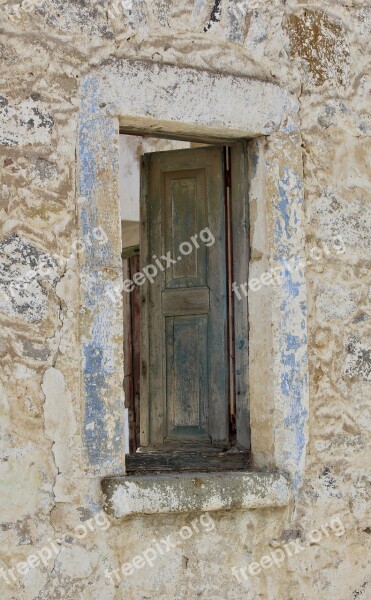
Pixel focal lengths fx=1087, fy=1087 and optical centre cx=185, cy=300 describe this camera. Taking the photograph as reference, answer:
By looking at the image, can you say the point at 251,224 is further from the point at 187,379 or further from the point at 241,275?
the point at 187,379

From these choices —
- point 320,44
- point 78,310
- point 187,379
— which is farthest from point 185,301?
point 320,44

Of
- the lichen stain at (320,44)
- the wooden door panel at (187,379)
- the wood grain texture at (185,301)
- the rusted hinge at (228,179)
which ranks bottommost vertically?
the wooden door panel at (187,379)

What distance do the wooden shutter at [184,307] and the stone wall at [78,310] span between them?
0.56m

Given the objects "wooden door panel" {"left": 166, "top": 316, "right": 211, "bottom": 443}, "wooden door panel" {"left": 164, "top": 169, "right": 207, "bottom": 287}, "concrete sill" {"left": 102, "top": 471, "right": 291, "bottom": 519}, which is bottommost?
"concrete sill" {"left": 102, "top": 471, "right": 291, "bottom": 519}

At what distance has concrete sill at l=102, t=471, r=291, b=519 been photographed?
4531 millimetres

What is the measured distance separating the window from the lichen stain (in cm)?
53

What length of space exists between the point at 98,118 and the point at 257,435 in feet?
5.35

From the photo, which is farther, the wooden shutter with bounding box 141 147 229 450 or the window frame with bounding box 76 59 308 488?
the wooden shutter with bounding box 141 147 229 450

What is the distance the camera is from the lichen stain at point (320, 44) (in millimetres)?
5156

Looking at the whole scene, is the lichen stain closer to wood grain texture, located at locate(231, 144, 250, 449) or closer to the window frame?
the window frame

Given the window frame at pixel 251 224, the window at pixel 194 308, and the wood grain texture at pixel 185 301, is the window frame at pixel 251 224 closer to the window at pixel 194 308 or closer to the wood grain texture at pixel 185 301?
the window at pixel 194 308

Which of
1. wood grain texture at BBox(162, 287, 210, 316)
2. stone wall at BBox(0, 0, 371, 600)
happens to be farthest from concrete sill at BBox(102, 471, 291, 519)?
wood grain texture at BBox(162, 287, 210, 316)

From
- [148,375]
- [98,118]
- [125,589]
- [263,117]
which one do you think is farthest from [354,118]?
[125,589]

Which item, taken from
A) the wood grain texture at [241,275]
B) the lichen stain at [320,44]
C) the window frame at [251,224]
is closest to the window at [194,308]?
the wood grain texture at [241,275]
